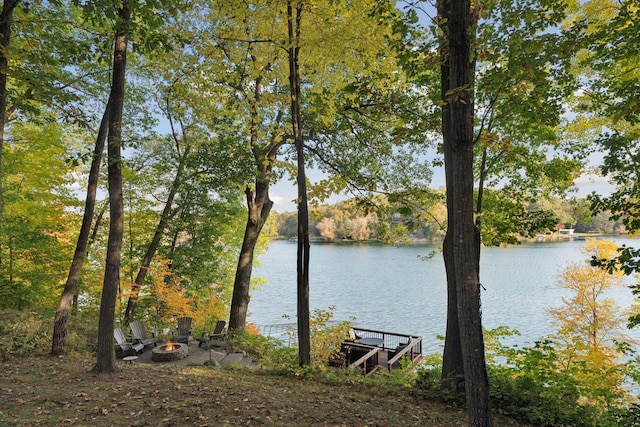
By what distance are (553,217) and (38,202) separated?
40.3 feet

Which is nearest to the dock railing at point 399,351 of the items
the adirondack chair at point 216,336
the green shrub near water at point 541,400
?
the adirondack chair at point 216,336

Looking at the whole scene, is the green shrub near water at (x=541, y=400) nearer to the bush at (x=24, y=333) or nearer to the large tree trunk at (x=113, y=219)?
the large tree trunk at (x=113, y=219)

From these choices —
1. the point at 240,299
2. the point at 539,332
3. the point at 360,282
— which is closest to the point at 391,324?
the point at 539,332

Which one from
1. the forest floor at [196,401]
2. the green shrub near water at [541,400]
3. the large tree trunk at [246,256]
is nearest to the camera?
the forest floor at [196,401]

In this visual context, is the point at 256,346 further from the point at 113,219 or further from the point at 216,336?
the point at 113,219

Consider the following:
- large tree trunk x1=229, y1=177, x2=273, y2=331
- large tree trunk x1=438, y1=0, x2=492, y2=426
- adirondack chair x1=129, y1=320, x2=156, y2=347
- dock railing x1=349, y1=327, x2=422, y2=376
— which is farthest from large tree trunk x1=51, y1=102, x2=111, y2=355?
dock railing x1=349, y1=327, x2=422, y2=376

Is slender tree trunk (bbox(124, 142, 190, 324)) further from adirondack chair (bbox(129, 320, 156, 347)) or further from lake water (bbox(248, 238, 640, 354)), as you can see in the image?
lake water (bbox(248, 238, 640, 354))

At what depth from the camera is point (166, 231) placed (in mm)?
13266

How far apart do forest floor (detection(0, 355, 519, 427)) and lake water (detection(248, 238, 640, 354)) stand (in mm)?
7055

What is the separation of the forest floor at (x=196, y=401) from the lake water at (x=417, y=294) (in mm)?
7055

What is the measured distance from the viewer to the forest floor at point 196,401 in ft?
11.9

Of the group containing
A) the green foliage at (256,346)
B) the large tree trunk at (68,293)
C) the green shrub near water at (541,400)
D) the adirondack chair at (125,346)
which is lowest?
the green foliage at (256,346)

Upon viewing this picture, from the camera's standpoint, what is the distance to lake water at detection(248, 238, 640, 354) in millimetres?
19109

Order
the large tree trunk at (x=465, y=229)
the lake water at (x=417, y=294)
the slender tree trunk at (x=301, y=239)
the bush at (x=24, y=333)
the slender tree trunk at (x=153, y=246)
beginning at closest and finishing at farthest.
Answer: the large tree trunk at (x=465, y=229) < the slender tree trunk at (x=301, y=239) < the bush at (x=24, y=333) < the slender tree trunk at (x=153, y=246) < the lake water at (x=417, y=294)
